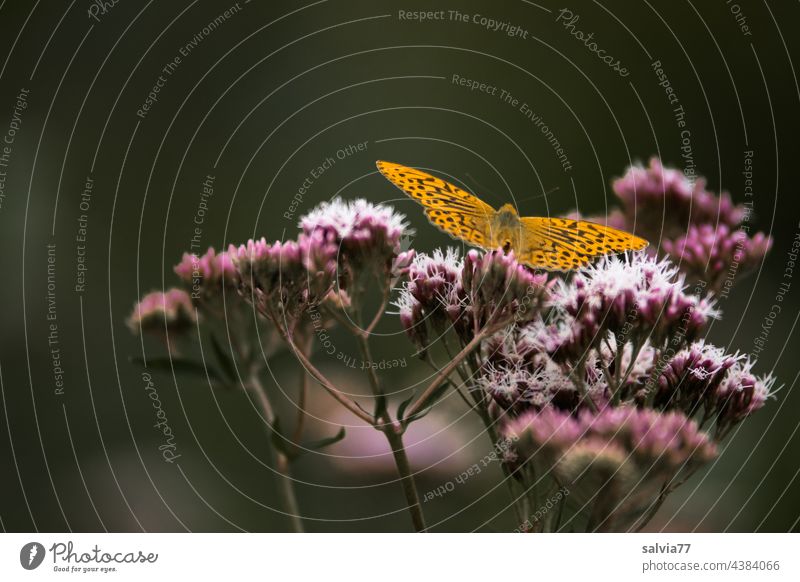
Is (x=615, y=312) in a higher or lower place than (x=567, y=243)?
lower

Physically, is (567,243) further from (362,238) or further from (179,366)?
(179,366)

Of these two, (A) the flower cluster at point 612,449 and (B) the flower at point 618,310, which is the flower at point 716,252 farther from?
(A) the flower cluster at point 612,449

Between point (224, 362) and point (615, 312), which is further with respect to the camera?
point (224, 362)

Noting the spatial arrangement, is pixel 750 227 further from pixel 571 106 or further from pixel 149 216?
pixel 149 216

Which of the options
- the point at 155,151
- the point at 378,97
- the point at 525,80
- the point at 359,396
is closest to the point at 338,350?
the point at 359,396
